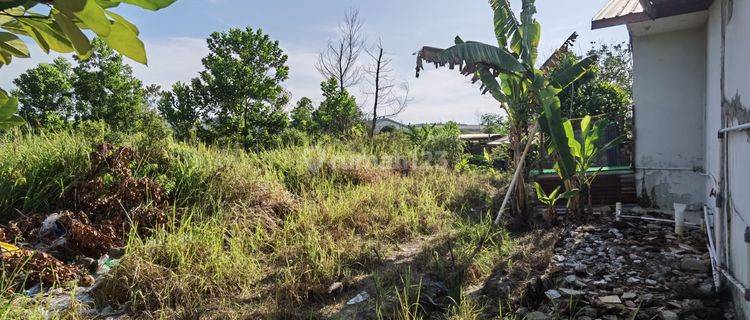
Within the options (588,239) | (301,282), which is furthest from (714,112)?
(301,282)

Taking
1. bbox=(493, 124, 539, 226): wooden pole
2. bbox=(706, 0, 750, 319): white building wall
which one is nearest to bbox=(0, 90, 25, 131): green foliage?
bbox=(706, 0, 750, 319): white building wall

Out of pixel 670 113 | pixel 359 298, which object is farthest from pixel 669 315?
pixel 670 113

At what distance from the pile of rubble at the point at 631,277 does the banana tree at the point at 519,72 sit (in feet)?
3.83

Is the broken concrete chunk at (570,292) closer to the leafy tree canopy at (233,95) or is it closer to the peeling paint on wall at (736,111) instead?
the peeling paint on wall at (736,111)

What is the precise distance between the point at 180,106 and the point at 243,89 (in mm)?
1936

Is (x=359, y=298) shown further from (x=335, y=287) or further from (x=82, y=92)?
(x=82, y=92)

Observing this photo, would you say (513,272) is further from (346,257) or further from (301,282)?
(301,282)

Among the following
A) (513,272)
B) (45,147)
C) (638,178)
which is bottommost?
(513,272)

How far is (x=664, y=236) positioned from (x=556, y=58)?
9.35 feet

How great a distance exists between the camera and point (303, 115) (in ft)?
49.8

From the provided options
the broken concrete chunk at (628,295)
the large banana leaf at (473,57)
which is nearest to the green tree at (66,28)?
the broken concrete chunk at (628,295)

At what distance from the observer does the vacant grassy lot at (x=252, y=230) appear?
3527mm

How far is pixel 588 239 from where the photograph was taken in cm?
531

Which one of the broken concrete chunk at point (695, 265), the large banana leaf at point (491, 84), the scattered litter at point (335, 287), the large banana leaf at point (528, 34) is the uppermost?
the large banana leaf at point (528, 34)
